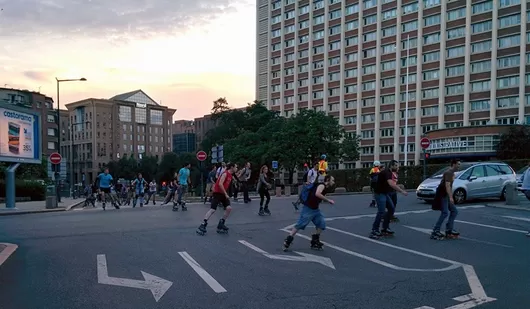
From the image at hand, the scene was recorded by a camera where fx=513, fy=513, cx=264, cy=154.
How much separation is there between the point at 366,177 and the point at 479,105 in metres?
38.6

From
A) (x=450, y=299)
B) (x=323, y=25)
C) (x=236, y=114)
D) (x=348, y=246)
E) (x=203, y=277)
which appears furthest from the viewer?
(x=323, y=25)

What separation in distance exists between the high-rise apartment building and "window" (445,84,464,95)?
14 cm

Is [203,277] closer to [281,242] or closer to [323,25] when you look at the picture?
[281,242]

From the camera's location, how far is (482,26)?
69.8m

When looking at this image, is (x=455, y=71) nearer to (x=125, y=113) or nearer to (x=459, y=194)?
(x=459, y=194)

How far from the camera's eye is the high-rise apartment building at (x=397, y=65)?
67.6 m

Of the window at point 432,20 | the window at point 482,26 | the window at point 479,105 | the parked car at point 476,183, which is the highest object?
the window at point 432,20

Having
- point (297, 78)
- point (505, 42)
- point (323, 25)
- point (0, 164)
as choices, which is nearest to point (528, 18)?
point (505, 42)

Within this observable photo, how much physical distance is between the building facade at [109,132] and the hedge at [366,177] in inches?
3937

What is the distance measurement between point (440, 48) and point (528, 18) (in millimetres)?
12128

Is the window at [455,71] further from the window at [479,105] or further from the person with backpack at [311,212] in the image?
the person with backpack at [311,212]

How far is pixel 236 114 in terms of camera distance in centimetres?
7856

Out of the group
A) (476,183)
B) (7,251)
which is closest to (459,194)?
(476,183)

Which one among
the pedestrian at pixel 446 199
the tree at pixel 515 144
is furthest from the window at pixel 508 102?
the pedestrian at pixel 446 199
